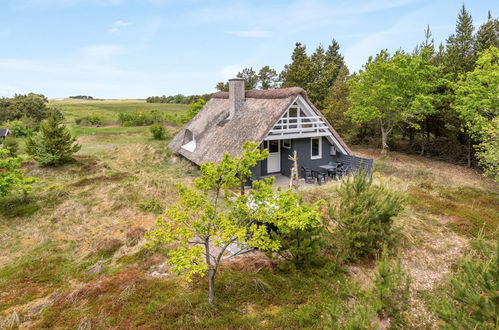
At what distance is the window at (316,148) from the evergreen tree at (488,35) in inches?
805

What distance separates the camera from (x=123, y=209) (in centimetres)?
1335

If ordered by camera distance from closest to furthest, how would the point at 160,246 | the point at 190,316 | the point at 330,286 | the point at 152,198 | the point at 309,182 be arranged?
the point at 190,316 < the point at 330,286 < the point at 160,246 < the point at 152,198 < the point at 309,182

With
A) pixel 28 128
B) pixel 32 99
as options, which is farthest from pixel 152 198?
pixel 32 99

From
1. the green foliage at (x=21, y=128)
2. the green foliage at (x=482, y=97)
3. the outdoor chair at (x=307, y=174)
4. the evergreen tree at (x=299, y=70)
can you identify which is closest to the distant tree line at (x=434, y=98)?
the green foliage at (x=482, y=97)

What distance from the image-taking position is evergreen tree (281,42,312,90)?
34.5 metres

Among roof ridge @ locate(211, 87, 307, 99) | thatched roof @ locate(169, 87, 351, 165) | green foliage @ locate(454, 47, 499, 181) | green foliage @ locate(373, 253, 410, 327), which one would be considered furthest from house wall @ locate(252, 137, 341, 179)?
green foliage @ locate(373, 253, 410, 327)

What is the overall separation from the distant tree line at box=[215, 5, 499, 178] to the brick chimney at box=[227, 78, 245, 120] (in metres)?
10.9

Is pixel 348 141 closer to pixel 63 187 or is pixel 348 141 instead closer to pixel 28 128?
pixel 63 187

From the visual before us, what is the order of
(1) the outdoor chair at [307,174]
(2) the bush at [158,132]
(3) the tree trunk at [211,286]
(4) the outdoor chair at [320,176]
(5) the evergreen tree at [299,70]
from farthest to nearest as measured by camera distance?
(5) the evergreen tree at [299,70] → (2) the bush at [158,132] → (1) the outdoor chair at [307,174] → (4) the outdoor chair at [320,176] → (3) the tree trunk at [211,286]

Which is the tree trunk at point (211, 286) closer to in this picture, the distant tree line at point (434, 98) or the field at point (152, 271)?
the field at point (152, 271)

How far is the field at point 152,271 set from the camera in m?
6.07

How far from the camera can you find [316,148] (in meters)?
18.0

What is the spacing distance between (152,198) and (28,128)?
37702 millimetres

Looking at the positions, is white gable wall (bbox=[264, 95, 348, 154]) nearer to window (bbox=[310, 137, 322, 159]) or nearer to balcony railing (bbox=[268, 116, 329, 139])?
balcony railing (bbox=[268, 116, 329, 139])
